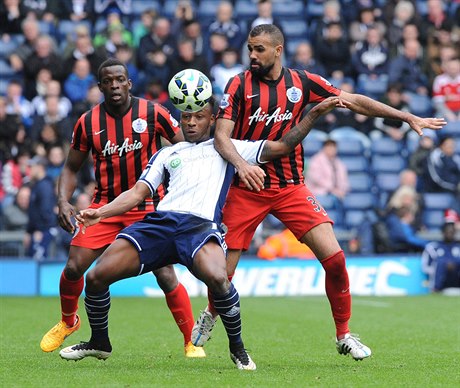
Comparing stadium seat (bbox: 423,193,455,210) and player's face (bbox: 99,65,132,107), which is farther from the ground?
player's face (bbox: 99,65,132,107)

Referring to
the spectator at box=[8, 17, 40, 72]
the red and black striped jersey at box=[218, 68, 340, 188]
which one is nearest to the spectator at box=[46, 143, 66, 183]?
the spectator at box=[8, 17, 40, 72]

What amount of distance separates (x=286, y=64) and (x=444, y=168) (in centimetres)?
353

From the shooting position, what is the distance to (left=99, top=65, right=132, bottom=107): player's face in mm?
8859

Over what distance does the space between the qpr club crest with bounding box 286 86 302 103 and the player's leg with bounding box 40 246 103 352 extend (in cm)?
199

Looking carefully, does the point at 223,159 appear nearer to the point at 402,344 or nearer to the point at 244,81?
the point at 244,81

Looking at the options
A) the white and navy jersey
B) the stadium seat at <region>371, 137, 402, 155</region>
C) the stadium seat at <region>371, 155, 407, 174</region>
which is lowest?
the stadium seat at <region>371, 155, 407, 174</region>

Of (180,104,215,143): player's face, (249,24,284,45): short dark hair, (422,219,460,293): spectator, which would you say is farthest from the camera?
(422,219,460,293): spectator

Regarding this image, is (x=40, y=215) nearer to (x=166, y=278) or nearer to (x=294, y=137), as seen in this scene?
(x=166, y=278)

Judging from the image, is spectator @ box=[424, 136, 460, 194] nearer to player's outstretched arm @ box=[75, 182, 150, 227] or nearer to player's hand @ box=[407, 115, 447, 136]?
player's hand @ box=[407, 115, 447, 136]

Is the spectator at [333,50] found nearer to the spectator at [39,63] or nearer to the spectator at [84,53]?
the spectator at [84,53]

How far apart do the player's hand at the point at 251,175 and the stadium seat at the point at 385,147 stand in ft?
42.2

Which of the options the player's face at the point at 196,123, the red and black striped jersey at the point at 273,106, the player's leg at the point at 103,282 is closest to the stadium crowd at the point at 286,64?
the red and black striped jersey at the point at 273,106

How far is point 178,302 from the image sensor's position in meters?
9.22

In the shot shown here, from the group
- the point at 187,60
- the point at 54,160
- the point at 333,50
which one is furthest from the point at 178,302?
the point at 333,50
